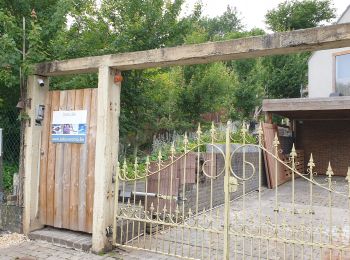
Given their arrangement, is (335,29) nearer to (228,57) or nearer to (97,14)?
(228,57)

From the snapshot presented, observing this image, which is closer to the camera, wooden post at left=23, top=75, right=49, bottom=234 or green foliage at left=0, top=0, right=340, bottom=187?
wooden post at left=23, top=75, right=49, bottom=234

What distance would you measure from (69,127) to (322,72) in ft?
43.1

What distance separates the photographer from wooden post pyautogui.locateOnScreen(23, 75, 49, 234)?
5.44 meters

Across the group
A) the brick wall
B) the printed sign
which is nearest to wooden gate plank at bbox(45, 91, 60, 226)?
the printed sign

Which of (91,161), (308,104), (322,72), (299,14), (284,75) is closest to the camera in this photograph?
(91,161)

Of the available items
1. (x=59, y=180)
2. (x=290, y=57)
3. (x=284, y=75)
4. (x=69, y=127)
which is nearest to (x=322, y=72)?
(x=284, y=75)

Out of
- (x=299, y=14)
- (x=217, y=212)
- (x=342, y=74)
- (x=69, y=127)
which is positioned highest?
(x=299, y=14)

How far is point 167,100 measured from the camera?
523 inches

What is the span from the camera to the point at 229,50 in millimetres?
4238

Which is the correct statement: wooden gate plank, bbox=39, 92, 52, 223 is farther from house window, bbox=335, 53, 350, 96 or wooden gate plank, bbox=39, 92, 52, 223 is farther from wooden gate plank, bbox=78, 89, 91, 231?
house window, bbox=335, 53, 350, 96

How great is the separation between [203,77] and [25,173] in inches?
354

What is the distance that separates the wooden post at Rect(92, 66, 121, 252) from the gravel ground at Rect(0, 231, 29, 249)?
1323 mm

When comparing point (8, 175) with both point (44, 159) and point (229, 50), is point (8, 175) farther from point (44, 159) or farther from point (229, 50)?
point (229, 50)

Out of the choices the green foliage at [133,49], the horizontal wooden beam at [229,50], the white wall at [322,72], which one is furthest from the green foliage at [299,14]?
the horizontal wooden beam at [229,50]
